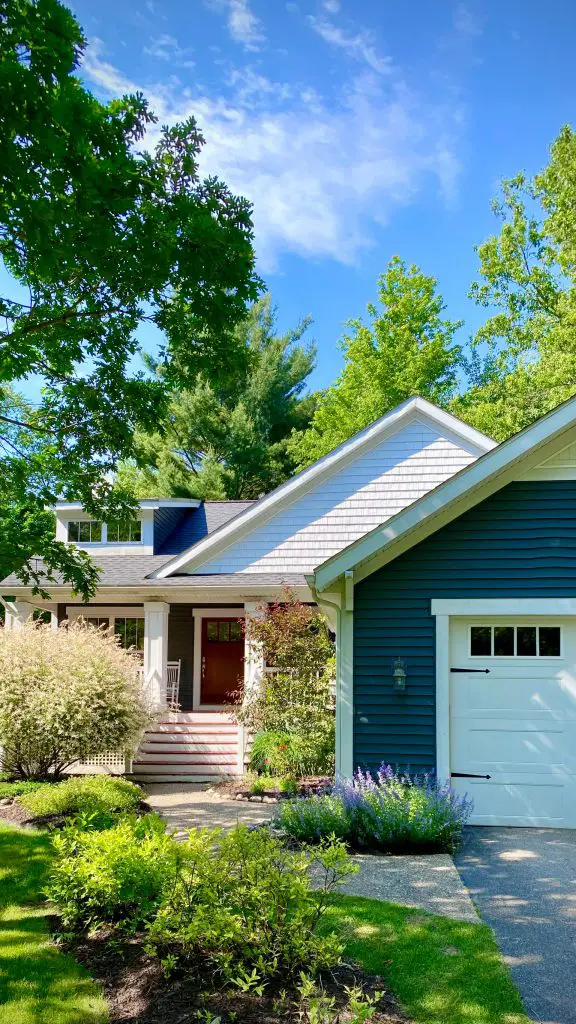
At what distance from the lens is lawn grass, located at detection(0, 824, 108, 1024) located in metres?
3.72

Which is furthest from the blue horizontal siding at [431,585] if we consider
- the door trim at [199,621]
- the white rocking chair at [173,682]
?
the door trim at [199,621]

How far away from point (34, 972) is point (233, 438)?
24.8 metres

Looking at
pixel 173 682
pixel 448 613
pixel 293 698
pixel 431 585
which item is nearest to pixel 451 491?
pixel 431 585

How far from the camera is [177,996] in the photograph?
3773mm

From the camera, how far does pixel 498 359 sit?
1016 inches

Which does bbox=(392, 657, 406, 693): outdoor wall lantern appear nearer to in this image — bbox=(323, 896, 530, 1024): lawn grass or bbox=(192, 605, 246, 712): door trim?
bbox=(323, 896, 530, 1024): lawn grass

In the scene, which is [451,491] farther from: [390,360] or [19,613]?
[390,360]

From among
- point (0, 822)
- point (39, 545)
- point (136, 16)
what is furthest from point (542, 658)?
point (136, 16)

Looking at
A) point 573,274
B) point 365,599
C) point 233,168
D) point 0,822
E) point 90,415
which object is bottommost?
point 0,822

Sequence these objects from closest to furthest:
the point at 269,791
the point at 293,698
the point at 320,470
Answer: the point at 269,791 < the point at 293,698 < the point at 320,470

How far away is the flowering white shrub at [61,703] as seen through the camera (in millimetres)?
9695

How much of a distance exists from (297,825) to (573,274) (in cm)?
2126

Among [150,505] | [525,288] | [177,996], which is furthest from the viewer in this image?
[525,288]

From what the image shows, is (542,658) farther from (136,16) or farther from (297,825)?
(136,16)
